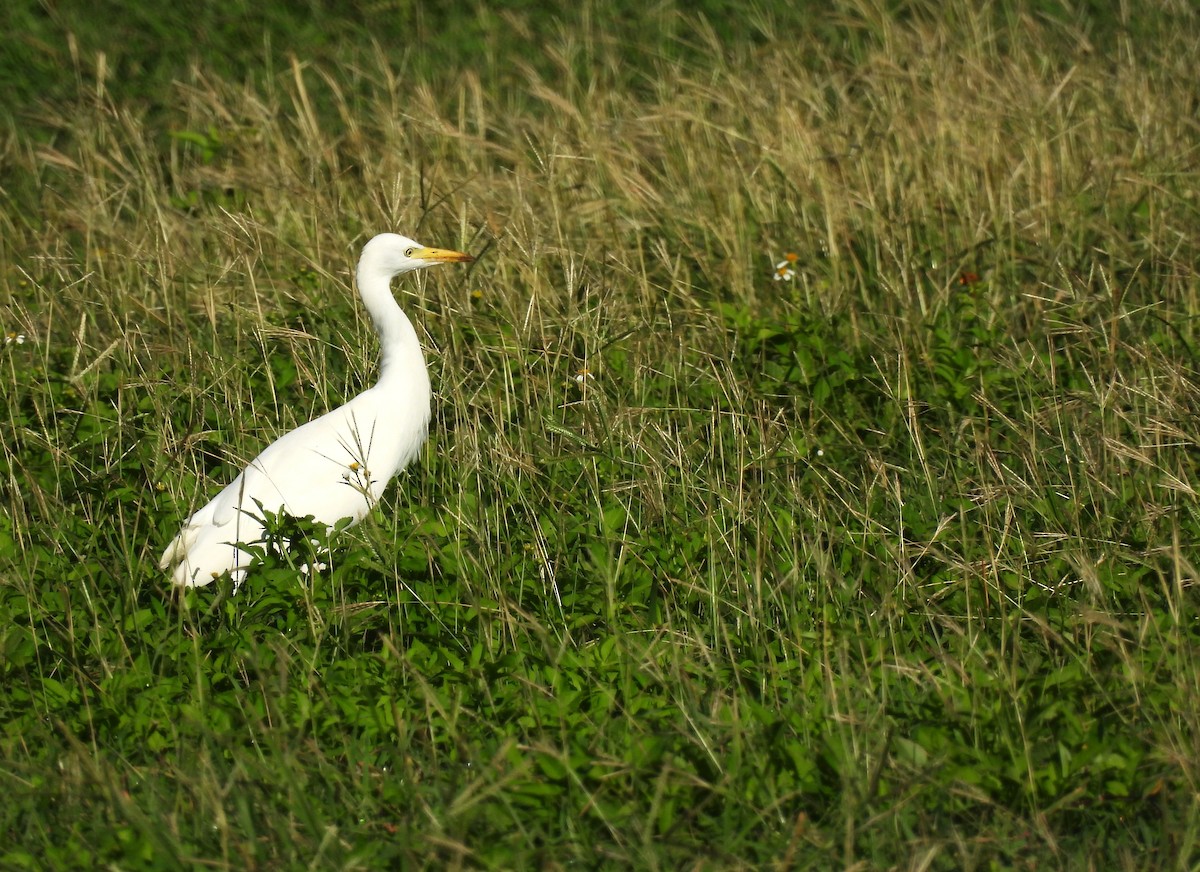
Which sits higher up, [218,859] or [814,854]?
[218,859]

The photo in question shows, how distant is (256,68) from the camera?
7.53 m

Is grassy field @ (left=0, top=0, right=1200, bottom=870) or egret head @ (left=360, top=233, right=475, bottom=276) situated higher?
egret head @ (left=360, top=233, right=475, bottom=276)

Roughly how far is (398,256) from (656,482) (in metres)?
1.08

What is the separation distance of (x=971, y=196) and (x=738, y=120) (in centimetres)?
105

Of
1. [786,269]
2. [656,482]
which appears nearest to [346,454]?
[656,482]

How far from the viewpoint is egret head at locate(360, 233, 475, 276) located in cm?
390

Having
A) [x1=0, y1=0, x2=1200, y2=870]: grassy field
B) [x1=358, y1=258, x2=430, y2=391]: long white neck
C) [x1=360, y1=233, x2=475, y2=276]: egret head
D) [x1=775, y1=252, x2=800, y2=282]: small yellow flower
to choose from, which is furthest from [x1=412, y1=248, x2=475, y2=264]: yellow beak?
[x1=775, y1=252, x2=800, y2=282]: small yellow flower

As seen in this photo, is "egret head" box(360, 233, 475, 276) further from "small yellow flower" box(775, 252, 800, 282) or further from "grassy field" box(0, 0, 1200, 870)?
"small yellow flower" box(775, 252, 800, 282)

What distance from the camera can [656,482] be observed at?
11.0 feet

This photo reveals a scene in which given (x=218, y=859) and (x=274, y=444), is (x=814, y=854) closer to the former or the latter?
(x=218, y=859)

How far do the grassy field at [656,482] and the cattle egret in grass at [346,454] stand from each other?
0.14 meters

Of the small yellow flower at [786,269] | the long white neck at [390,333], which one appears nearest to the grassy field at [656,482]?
the small yellow flower at [786,269]

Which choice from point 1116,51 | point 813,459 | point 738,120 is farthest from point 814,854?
point 1116,51

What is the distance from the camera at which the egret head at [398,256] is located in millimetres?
3902
